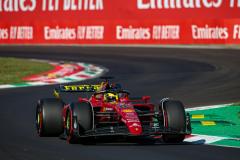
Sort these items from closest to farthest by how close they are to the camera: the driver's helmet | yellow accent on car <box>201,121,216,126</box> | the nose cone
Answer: the nose cone
the driver's helmet
yellow accent on car <box>201,121,216,126</box>

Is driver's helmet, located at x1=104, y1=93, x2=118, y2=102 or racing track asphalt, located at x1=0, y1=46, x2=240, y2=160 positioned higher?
driver's helmet, located at x1=104, y1=93, x2=118, y2=102

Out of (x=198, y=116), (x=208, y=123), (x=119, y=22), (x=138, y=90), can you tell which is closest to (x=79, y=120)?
(x=208, y=123)

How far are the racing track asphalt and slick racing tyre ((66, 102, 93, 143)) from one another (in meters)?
0.20

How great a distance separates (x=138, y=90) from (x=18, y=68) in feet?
30.7

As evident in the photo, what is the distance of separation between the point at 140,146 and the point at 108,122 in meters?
0.83

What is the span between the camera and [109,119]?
13.9 metres

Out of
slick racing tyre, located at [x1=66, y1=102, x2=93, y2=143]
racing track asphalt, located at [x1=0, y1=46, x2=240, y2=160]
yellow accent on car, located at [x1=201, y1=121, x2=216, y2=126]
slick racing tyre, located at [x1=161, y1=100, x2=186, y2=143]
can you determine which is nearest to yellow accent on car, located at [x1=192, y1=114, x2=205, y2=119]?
yellow accent on car, located at [x1=201, y1=121, x2=216, y2=126]

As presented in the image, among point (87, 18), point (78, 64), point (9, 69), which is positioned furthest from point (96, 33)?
point (9, 69)

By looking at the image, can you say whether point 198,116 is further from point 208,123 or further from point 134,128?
point 134,128

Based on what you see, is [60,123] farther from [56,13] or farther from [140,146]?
[56,13]

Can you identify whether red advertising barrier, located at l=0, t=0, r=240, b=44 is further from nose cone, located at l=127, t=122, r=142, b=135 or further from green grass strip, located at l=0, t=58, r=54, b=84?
nose cone, located at l=127, t=122, r=142, b=135

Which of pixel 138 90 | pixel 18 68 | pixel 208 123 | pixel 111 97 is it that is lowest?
pixel 18 68

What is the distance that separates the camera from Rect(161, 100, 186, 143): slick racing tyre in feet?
42.6

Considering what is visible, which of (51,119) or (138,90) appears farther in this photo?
(138,90)
